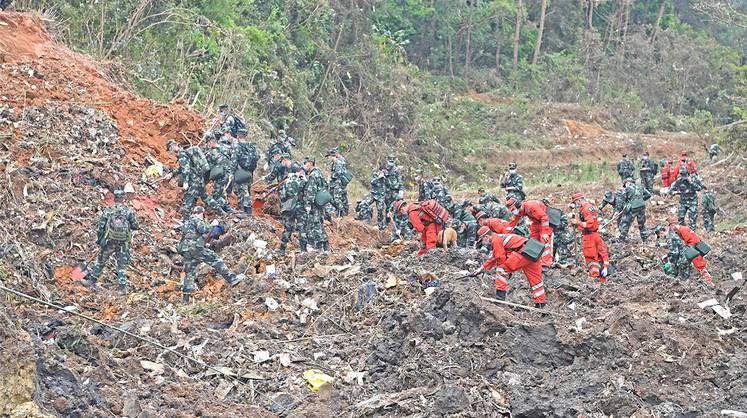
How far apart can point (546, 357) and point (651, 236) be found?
31.3ft

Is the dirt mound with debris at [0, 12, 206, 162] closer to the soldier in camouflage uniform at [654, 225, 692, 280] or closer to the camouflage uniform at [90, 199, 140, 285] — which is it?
the camouflage uniform at [90, 199, 140, 285]

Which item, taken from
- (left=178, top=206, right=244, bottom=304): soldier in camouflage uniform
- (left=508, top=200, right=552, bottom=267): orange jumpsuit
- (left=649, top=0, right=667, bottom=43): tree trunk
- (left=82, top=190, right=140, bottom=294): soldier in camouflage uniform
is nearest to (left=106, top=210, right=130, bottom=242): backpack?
(left=82, top=190, right=140, bottom=294): soldier in camouflage uniform

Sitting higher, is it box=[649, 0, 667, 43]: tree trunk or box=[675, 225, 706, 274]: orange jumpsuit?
box=[675, 225, 706, 274]: orange jumpsuit

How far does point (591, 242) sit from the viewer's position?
47.0ft

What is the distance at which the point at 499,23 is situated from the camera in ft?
137

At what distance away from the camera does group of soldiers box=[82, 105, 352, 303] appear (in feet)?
41.4

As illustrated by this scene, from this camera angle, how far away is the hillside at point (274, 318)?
8.78 meters

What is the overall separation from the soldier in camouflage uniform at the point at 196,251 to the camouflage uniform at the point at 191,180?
7.93 feet

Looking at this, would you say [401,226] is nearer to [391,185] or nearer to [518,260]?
[391,185]

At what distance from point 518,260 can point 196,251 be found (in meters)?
4.31

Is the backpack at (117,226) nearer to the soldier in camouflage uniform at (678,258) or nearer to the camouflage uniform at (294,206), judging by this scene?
the camouflage uniform at (294,206)

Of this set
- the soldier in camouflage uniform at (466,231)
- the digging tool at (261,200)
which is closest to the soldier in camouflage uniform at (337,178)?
the digging tool at (261,200)

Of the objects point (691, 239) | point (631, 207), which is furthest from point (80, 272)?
point (631, 207)

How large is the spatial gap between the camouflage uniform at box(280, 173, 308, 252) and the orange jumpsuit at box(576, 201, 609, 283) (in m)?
4.30
